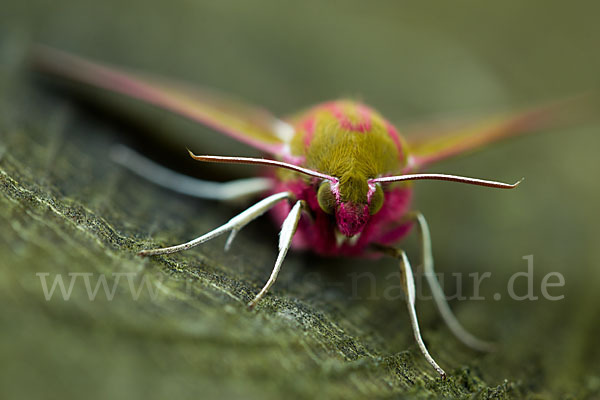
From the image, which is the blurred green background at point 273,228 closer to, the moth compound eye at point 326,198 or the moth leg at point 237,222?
the moth leg at point 237,222

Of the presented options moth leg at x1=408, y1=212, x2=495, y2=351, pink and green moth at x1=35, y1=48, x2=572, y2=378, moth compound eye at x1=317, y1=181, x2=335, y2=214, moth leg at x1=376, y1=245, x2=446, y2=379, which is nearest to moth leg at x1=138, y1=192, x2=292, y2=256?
pink and green moth at x1=35, y1=48, x2=572, y2=378

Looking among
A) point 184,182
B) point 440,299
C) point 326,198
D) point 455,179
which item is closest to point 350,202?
point 326,198

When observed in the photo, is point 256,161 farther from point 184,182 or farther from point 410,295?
point 184,182

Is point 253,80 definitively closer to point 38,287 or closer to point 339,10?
point 339,10

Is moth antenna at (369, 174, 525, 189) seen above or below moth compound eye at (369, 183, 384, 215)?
above

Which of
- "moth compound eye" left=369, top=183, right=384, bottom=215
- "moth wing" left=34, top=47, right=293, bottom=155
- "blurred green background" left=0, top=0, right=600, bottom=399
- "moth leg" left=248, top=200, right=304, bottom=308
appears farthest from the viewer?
"moth wing" left=34, top=47, right=293, bottom=155

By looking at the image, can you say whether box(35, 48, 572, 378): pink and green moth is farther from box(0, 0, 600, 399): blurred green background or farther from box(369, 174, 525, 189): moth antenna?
box(0, 0, 600, 399): blurred green background
